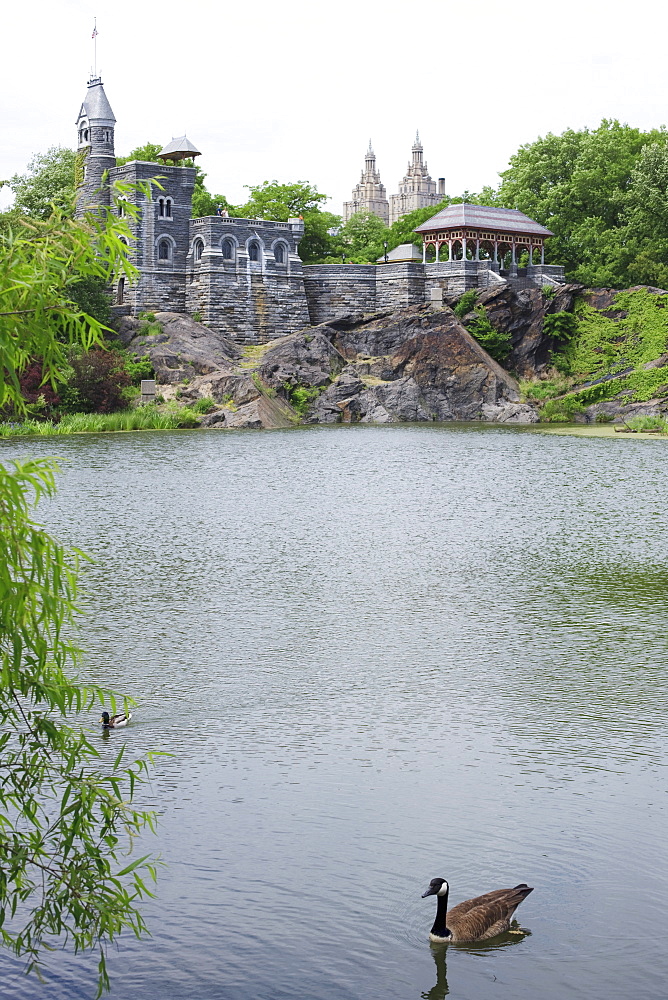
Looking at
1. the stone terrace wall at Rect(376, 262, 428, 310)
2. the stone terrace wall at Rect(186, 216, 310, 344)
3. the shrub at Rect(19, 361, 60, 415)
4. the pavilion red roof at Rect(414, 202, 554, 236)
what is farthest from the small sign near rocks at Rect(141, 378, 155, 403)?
the pavilion red roof at Rect(414, 202, 554, 236)

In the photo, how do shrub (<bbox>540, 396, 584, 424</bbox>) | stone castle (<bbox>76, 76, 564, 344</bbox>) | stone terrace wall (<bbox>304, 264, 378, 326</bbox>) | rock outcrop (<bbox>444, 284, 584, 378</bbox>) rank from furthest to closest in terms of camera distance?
stone terrace wall (<bbox>304, 264, 378, 326</bbox>), rock outcrop (<bbox>444, 284, 584, 378</bbox>), stone castle (<bbox>76, 76, 564, 344</bbox>), shrub (<bbox>540, 396, 584, 424</bbox>)

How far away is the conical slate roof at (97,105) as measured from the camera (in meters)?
64.2

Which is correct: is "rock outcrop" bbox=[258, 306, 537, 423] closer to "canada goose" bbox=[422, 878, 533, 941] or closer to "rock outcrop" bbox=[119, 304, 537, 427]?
"rock outcrop" bbox=[119, 304, 537, 427]

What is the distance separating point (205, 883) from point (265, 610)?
8.82 m

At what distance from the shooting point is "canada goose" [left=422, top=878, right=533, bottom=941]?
8648 mm

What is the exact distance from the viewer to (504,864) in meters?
9.79

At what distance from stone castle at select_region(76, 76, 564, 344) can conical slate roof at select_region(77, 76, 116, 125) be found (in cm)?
5

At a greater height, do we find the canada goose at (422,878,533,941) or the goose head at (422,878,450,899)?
the goose head at (422,878,450,899)

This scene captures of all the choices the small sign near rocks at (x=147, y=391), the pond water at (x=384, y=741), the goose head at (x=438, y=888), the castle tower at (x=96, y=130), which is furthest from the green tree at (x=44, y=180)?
the goose head at (x=438, y=888)

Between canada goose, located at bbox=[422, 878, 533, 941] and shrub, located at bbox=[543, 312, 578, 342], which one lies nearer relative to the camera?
canada goose, located at bbox=[422, 878, 533, 941]

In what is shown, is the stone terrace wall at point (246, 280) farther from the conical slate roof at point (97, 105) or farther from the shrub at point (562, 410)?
the shrub at point (562, 410)

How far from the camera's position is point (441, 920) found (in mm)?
8633

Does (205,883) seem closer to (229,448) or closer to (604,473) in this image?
(604,473)

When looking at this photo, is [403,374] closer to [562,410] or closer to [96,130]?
[562,410]
